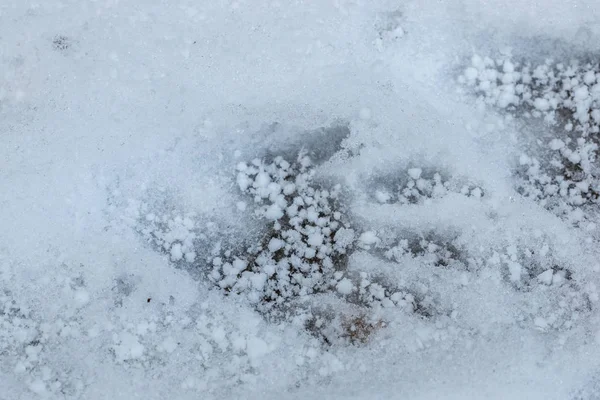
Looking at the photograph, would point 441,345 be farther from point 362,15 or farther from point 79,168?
point 79,168

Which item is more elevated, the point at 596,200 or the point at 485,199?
the point at 596,200

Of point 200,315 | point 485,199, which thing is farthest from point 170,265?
point 485,199

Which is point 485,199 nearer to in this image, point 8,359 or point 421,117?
point 421,117

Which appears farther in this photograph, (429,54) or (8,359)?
(429,54)

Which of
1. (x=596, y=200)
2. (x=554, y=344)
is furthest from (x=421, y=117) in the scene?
(x=554, y=344)

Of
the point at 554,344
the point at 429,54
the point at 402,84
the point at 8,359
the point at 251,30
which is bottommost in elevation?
the point at 8,359

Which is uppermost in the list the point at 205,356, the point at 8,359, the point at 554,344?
the point at 554,344
